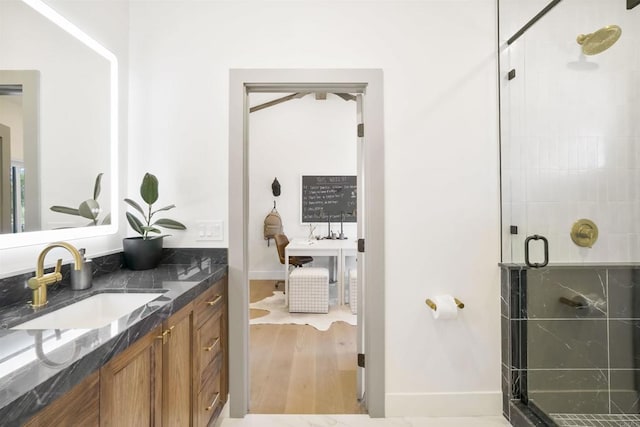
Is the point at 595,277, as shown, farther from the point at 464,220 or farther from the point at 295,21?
the point at 295,21

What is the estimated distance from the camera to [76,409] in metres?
0.75

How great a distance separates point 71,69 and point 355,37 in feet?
5.10

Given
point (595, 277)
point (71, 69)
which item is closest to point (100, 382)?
point (71, 69)

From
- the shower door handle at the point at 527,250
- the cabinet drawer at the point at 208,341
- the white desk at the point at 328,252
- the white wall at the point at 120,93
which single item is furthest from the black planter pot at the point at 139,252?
the white desk at the point at 328,252

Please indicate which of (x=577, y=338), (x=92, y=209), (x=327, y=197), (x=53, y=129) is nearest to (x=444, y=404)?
(x=577, y=338)

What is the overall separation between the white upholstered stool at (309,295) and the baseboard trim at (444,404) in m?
1.88

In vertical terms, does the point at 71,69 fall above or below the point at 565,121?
above

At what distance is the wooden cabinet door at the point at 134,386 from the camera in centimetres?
87

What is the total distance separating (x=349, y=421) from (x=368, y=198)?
1349 millimetres

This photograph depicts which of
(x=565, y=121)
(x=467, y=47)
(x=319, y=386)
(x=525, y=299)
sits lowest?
(x=319, y=386)

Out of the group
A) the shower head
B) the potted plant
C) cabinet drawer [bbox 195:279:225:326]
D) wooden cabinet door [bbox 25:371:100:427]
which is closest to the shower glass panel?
the shower head

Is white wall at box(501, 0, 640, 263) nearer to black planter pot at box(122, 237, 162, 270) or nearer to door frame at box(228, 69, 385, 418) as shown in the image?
door frame at box(228, 69, 385, 418)

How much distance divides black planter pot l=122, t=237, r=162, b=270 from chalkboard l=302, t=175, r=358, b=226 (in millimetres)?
3584

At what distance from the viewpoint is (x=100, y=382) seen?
0.83m
